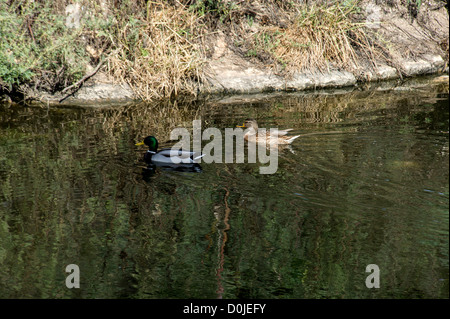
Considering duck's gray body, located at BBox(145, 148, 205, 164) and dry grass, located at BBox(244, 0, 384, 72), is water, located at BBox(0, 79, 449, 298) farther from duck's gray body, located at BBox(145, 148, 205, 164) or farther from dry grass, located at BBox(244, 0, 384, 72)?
dry grass, located at BBox(244, 0, 384, 72)

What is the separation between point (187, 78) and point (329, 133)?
411 cm

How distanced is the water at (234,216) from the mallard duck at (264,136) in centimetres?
21

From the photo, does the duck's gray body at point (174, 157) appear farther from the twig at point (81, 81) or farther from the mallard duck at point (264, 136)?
the twig at point (81, 81)

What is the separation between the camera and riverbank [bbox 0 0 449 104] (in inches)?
416

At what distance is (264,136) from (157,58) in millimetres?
3744

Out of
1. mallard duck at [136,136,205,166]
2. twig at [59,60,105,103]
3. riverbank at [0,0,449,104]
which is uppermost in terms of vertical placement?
riverbank at [0,0,449,104]

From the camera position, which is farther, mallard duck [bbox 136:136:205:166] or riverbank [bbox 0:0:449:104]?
riverbank [bbox 0:0:449:104]

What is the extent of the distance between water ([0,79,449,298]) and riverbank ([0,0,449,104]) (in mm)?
2147

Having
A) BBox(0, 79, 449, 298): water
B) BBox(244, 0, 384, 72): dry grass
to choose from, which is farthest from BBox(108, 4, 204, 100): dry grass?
BBox(0, 79, 449, 298): water

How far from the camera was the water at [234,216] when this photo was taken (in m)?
4.64

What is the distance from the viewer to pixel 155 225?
18.4 ft
